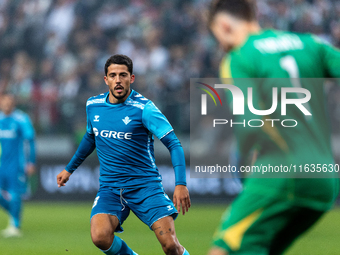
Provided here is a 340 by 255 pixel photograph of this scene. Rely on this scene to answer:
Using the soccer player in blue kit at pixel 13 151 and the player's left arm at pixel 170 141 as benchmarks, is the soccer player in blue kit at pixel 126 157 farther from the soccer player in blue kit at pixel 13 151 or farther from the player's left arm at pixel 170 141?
the soccer player in blue kit at pixel 13 151

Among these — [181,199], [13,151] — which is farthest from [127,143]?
[13,151]

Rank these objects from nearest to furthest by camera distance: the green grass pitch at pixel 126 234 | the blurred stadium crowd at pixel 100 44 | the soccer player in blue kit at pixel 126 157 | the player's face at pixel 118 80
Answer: the soccer player in blue kit at pixel 126 157 → the player's face at pixel 118 80 → the green grass pitch at pixel 126 234 → the blurred stadium crowd at pixel 100 44

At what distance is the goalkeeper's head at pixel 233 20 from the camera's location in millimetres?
3156

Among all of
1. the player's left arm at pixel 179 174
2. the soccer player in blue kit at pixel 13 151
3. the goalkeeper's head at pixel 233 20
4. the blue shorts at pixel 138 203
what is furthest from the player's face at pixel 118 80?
the soccer player in blue kit at pixel 13 151

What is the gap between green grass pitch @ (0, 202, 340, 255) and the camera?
8195 millimetres

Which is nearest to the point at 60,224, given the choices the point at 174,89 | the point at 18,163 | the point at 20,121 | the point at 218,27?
the point at 18,163

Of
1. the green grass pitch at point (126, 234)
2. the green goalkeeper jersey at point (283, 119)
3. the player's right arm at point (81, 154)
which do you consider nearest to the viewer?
the green goalkeeper jersey at point (283, 119)

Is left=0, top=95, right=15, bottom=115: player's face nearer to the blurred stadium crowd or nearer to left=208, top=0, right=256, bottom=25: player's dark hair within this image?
the blurred stadium crowd

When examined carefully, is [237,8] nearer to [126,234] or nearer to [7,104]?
[126,234]

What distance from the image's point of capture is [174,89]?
15664 mm

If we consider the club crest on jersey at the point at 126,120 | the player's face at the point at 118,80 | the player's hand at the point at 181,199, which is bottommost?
the player's hand at the point at 181,199

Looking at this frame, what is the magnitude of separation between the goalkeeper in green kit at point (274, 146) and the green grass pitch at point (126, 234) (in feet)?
15.9

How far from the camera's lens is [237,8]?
315 cm

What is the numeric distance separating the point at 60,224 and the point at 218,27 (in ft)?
29.0
